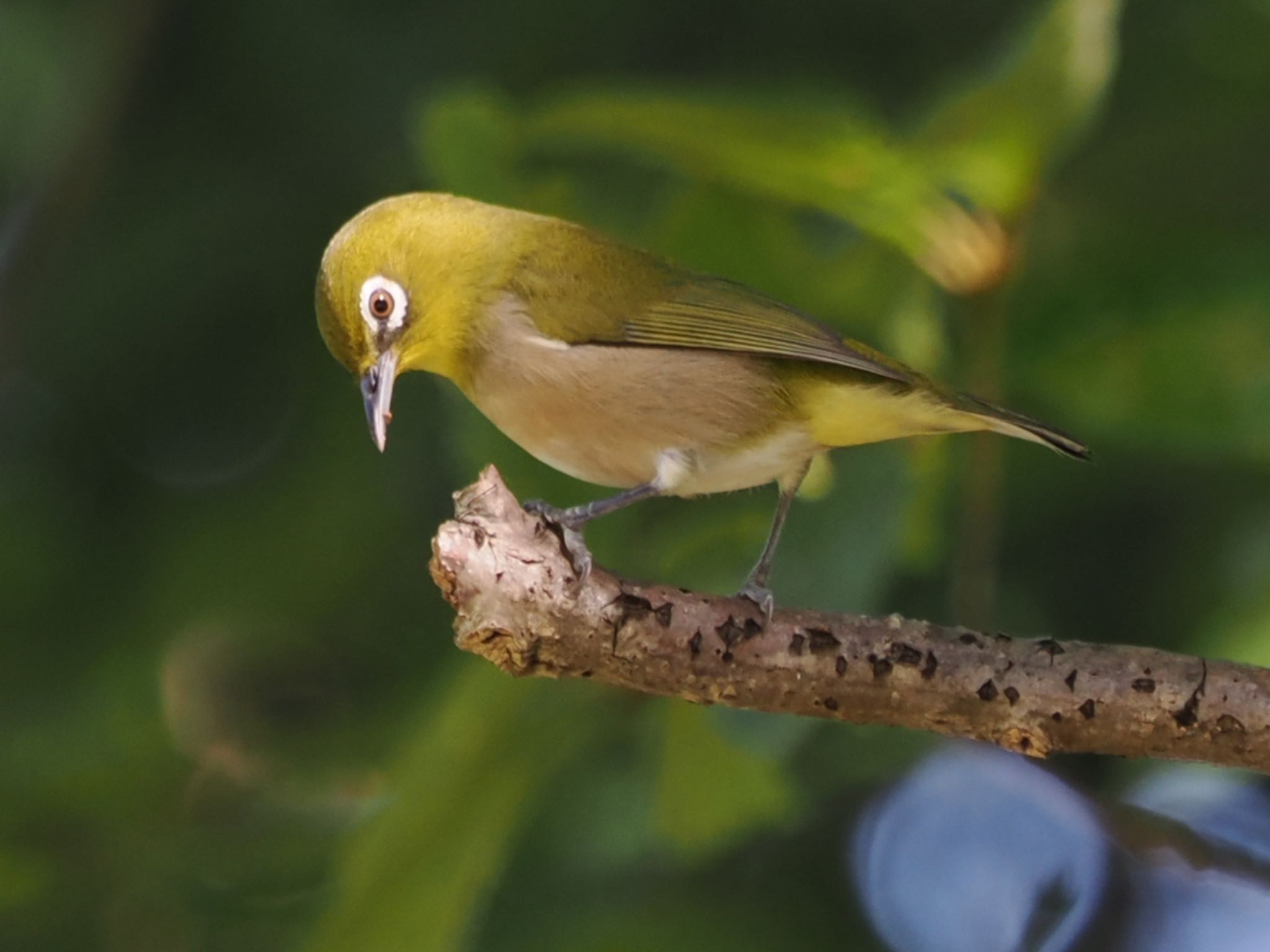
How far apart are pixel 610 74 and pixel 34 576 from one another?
7.42ft

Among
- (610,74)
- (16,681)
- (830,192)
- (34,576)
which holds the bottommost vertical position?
(16,681)

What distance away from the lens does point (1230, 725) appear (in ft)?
7.84

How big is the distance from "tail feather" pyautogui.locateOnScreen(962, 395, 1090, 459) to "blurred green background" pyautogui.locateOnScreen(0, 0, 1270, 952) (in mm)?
271

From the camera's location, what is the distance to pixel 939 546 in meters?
4.04

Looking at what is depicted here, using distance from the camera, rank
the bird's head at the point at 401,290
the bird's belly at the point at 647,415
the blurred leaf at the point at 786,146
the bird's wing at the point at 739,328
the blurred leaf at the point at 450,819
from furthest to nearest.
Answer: the bird's head at the point at 401,290, the bird's belly at the point at 647,415, the bird's wing at the point at 739,328, the blurred leaf at the point at 786,146, the blurred leaf at the point at 450,819

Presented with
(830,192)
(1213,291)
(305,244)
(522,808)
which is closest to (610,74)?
(305,244)

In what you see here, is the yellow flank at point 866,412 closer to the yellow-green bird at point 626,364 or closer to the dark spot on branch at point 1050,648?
the yellow-green bird at point 626,364

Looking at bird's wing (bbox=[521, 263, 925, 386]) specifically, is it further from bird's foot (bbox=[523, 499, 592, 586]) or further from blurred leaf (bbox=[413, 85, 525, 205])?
bird's foot (bbox=[523, 499, 592, 586])

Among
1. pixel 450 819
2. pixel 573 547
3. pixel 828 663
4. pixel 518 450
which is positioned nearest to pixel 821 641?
pixel 828 663

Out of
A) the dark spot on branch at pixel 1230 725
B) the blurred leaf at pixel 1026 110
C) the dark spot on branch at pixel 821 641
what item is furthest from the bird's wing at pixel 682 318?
the dark spot on branch at pixel 1230 725

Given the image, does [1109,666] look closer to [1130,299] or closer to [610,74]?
[1130,299]

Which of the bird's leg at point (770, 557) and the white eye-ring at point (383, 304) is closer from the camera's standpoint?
the bird's leg at point (770, 557)

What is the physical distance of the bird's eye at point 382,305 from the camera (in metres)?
3.53

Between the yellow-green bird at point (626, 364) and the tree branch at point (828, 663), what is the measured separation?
735 millimetres
